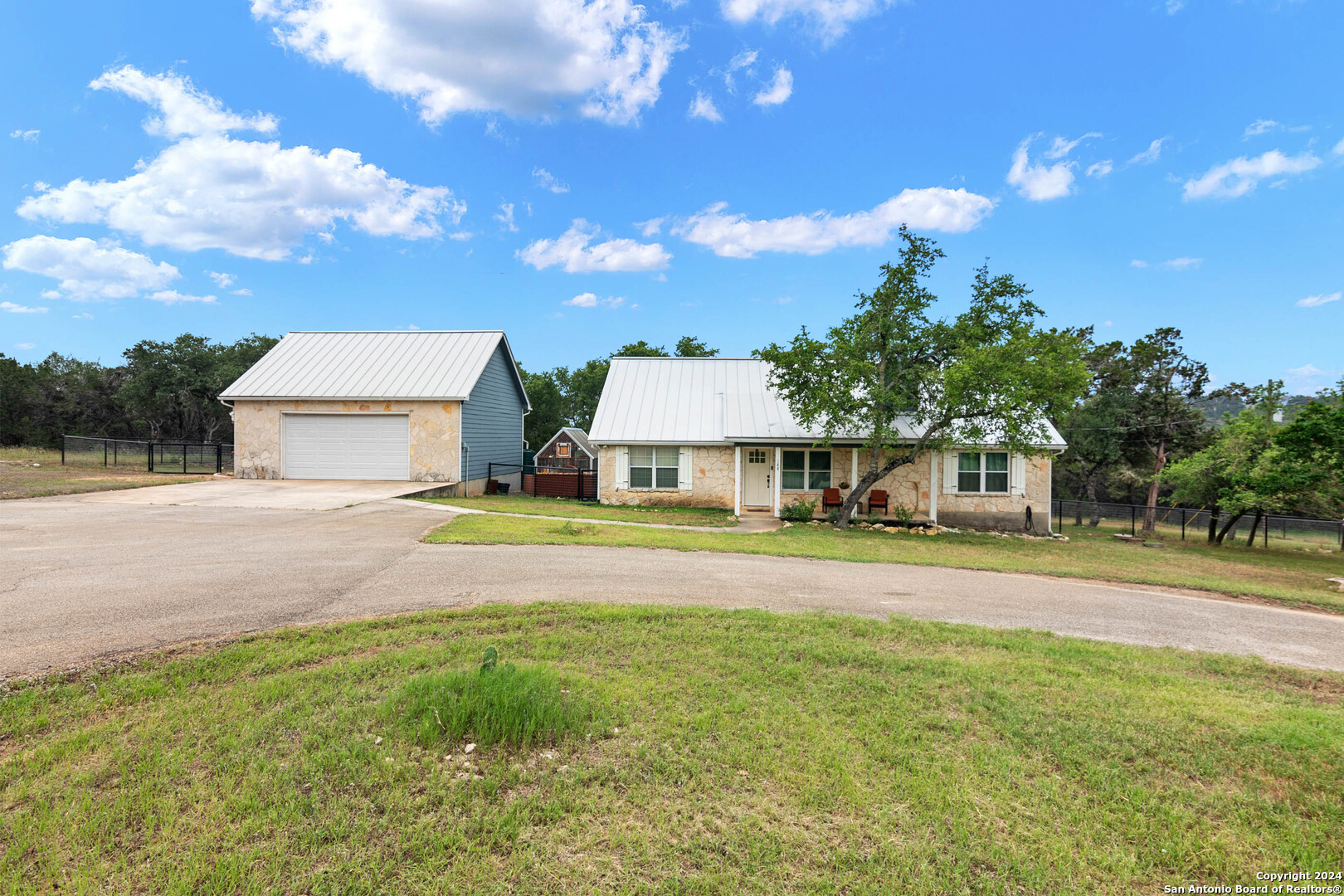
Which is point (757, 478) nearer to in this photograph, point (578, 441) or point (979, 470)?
point (979, 470)

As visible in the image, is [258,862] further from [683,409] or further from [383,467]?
[383,467]

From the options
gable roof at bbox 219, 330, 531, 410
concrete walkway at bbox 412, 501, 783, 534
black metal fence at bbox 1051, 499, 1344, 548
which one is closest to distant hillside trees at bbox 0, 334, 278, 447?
gable roof at bbox 219, 330, 531, 410

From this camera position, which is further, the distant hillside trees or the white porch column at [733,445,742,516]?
the distant hillside trees

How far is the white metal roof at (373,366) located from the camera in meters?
20.7

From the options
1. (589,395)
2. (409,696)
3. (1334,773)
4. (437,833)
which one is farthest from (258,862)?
(589,395)

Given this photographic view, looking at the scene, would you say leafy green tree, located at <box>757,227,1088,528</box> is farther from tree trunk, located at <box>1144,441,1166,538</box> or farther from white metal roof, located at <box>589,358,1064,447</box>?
tree trunk, located at <box>1144,441,1166,538</box>

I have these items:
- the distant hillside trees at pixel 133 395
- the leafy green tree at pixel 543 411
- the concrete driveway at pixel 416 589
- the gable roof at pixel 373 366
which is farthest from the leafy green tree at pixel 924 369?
the distant hillside trees at pixel 133 395

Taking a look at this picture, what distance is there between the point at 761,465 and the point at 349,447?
14.5 meters

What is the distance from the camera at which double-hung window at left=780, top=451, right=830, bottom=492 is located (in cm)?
1819

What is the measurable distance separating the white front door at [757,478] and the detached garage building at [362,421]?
1001 centimetres

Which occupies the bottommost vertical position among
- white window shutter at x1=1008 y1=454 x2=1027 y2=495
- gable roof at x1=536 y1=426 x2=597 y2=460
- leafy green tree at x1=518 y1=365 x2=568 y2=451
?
white window shutter at x1=1008 y1=454 x2=1027 y2=495

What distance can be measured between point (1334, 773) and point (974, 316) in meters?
13.6

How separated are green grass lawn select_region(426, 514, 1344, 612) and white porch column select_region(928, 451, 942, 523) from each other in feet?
5.17

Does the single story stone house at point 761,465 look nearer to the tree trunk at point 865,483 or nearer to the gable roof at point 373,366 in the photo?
the tree trunk at point 865,483
